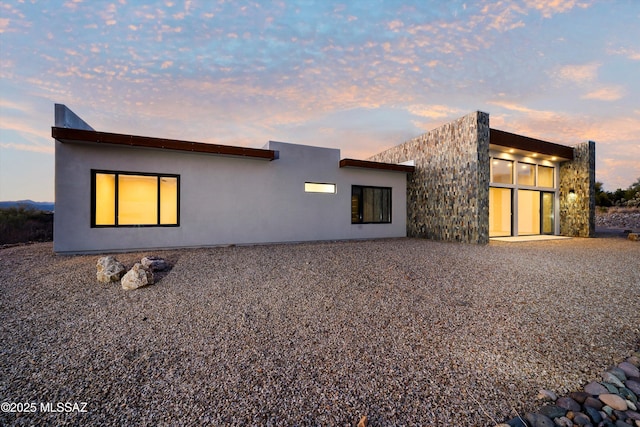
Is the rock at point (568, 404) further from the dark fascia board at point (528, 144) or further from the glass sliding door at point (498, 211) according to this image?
the glass sliding door at point (498, 211)

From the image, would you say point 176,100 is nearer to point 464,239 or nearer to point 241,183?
point 241,183

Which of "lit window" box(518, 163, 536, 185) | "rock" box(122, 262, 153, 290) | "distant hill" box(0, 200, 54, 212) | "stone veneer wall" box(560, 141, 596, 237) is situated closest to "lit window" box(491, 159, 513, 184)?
"lit window" box(518, 163, 536, 185)

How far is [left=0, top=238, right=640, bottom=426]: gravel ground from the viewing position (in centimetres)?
141

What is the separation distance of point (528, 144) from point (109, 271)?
1358 cm

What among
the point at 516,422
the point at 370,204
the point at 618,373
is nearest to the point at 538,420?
the point at 516,422

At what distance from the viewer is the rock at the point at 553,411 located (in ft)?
4.53

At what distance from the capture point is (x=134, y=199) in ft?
21.1

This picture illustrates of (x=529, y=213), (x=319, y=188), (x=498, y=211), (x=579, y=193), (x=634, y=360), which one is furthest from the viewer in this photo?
(x=498, y=211)

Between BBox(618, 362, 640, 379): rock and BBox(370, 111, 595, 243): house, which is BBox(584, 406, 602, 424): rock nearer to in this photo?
BBox(618, 362, 640, 379): rock

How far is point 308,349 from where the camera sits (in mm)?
1998

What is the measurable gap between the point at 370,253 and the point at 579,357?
413cm

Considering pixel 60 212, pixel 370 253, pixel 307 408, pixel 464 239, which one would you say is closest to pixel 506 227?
pixel 464 239

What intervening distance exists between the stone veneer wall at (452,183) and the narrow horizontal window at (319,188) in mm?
3698

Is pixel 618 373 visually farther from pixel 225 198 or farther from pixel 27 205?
pixel 27 205
